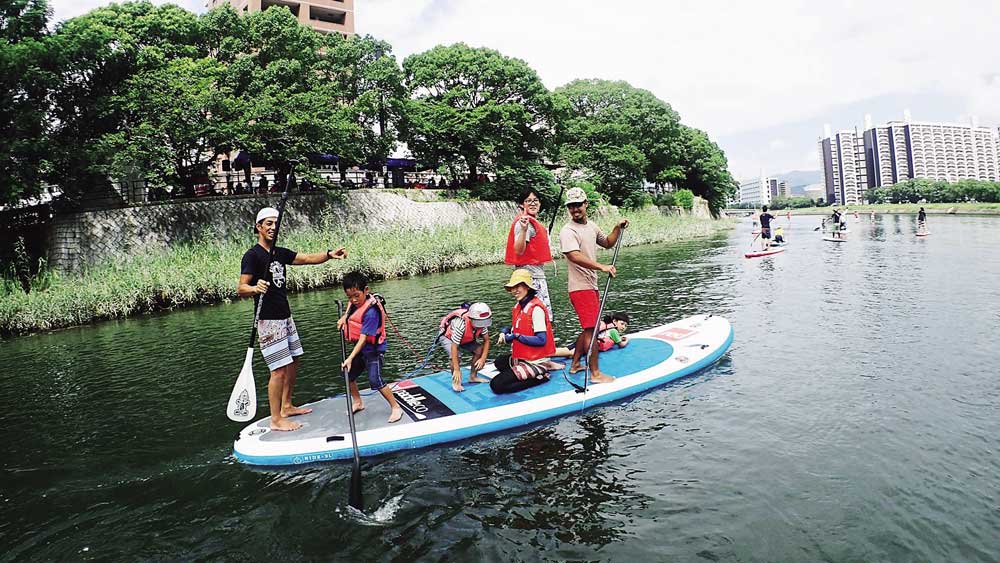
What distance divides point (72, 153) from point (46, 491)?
76.8 ft

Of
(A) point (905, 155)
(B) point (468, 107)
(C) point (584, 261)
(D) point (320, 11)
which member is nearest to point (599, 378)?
(C) point (584, 261)

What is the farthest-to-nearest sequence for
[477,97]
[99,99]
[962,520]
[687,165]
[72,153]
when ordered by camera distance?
[687,165] → [477,97] → [99,99] → [72,153] → [962,520]

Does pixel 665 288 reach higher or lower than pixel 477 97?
lower

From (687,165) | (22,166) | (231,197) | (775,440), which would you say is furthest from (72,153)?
(687,165)

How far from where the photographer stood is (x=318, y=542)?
446cm

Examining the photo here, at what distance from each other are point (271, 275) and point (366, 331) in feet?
3.93

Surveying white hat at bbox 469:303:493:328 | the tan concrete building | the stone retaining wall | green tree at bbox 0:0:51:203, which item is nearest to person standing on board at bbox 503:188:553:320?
white hat at bbox 469:303:493:328

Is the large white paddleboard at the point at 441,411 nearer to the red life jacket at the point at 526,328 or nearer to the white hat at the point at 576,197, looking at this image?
the red life jacket at the point at 526,328

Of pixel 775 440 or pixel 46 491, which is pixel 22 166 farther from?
pixel 775 440

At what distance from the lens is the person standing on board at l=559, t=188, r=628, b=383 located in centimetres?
701

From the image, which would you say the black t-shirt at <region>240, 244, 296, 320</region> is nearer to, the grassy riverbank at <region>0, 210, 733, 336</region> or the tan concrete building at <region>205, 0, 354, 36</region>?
the grassy riverbank at <region>0, 210, 733, 336</region>

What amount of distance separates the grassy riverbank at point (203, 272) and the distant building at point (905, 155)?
173 metres

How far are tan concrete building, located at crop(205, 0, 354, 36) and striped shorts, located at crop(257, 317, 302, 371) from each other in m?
53.3

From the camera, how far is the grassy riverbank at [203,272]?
17.3 meters
